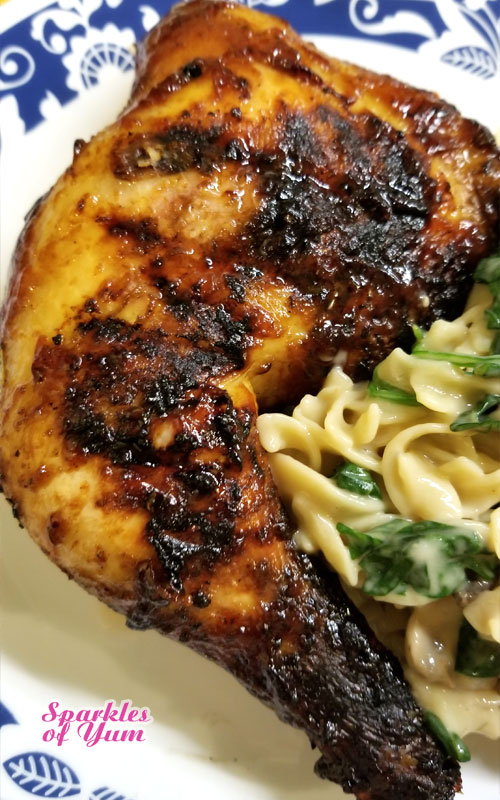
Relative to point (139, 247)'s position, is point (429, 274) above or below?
below

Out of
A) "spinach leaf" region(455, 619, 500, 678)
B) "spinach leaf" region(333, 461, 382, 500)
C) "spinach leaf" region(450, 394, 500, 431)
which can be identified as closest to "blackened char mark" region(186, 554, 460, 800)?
"spinach leaf" region(455, 619, 500, 678)

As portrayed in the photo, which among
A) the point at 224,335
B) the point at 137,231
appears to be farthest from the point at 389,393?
the point at 137,231

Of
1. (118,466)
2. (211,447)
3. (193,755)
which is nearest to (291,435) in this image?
(211,447)

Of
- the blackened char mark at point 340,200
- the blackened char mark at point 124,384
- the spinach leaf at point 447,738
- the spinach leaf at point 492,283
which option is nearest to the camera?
the blackened char mark at point 124,384

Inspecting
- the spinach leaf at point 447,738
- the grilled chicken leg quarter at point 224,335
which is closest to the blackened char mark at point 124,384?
the grilled chicken leg quarter at point 224,335

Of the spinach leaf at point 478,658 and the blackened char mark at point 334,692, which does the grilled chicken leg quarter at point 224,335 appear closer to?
the blackened char mark at point 334,692

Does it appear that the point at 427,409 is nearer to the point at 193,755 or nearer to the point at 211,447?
the point at 211,447

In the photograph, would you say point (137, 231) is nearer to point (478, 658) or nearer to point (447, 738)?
point (478, 658)

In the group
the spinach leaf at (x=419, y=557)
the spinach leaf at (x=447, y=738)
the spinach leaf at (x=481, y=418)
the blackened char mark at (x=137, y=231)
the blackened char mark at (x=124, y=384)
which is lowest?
the spinach leaf at (x=447, y=738)
